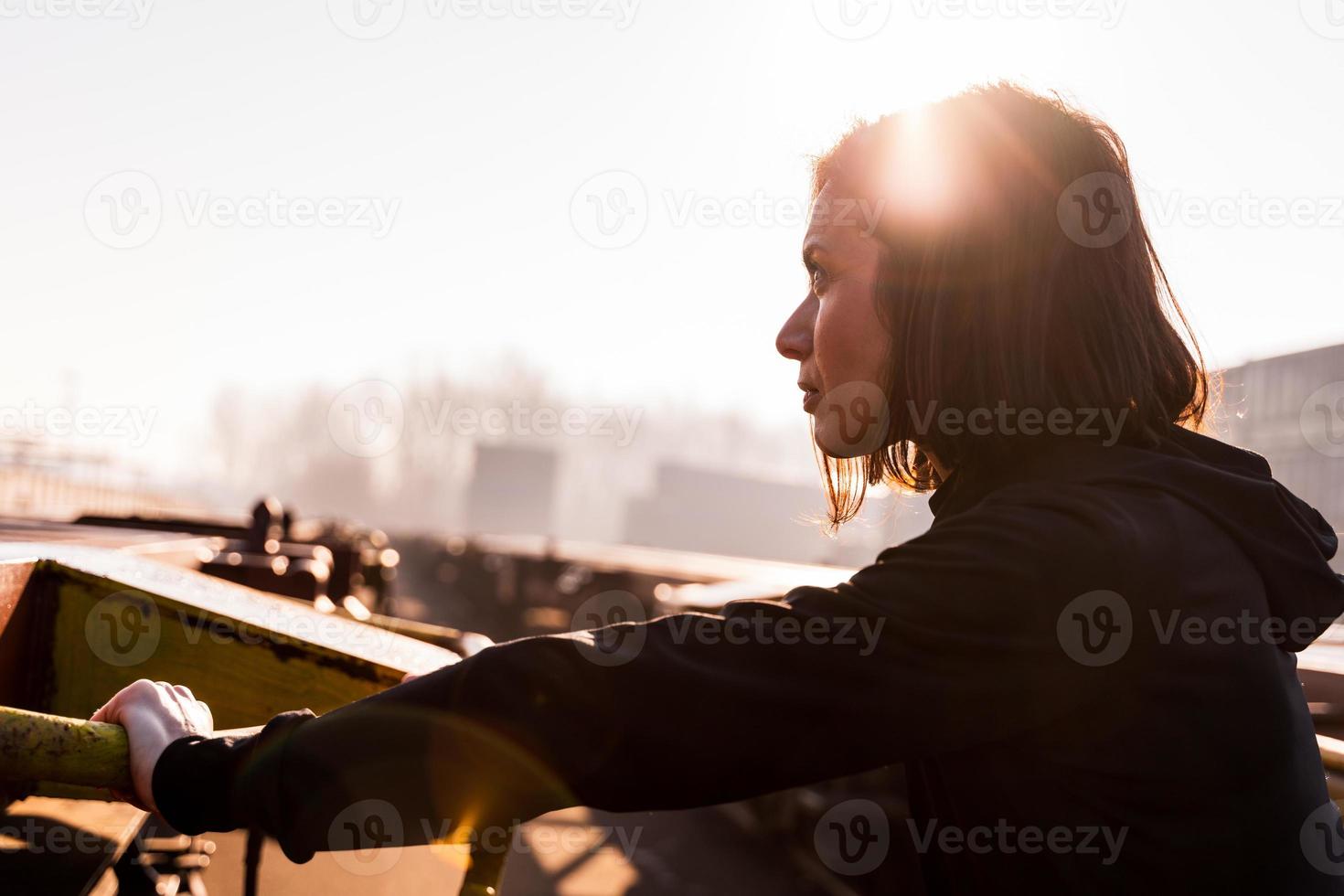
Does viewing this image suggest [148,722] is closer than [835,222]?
Yes

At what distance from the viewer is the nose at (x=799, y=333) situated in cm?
160

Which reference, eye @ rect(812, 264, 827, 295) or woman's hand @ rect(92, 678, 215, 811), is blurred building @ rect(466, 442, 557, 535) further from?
woman's hand @ rect(92, 678, 215, 811)

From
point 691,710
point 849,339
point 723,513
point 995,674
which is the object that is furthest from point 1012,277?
point 723,513

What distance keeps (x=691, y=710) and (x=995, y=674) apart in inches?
13.0

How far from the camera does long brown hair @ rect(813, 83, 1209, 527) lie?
4.41 ft

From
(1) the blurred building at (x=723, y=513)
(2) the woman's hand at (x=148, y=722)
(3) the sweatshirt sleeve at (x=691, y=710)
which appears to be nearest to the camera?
(3) the sweatshirt sleeve at (x=691, y=710)

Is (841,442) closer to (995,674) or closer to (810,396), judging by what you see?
(810,396)

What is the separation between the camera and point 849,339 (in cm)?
148

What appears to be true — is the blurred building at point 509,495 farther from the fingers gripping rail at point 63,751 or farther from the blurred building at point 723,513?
the fingers gripping rail at point 63,751

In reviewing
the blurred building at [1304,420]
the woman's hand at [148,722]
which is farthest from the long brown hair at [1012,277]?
the blurred building at [1304,420]

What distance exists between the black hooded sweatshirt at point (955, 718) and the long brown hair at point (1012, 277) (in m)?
0.19

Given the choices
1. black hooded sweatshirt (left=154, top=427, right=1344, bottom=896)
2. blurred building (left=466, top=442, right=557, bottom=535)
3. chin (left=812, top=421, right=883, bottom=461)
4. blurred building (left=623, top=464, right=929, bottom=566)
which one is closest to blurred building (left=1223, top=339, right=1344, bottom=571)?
chin (left=812, top=421, right=883, bottom=461)

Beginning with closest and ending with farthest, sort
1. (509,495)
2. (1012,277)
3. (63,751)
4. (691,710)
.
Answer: (691,710) < (63,751) < (1012,277) < (509,495)

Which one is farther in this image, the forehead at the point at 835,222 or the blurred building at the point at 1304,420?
the blurred building at the point at 1304,420
